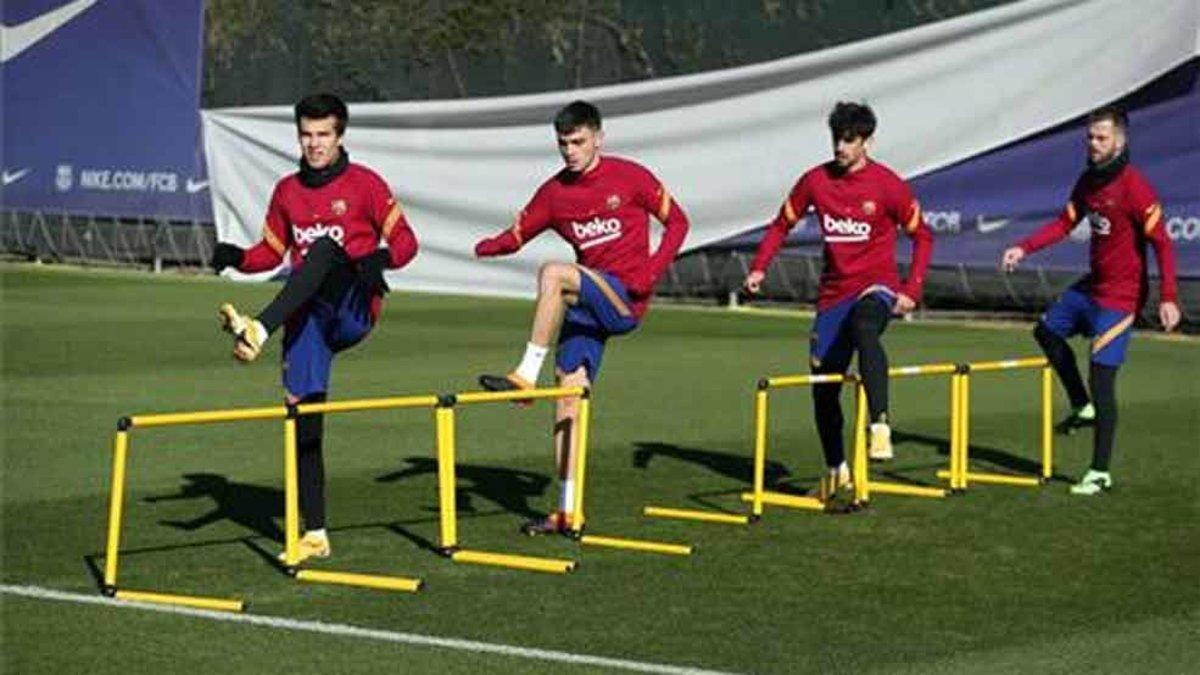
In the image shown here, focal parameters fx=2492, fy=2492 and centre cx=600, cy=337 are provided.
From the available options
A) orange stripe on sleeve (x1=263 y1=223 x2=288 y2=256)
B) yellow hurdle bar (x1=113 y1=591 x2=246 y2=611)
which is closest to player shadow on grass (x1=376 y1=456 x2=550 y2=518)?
orange stripe on sleeve (x1=263 y1=223 x2=288 y2=256)

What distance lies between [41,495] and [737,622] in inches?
179

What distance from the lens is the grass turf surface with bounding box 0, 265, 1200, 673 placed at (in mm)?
8797

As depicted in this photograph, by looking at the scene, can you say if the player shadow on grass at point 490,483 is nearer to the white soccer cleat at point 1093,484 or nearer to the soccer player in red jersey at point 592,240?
the soccer player in red jersey at point 592,240

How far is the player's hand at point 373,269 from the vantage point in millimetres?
10672

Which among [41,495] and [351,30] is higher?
[351,30]

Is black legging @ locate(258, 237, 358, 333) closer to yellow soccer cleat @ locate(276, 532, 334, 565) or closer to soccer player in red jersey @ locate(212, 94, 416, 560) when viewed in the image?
soccer player in red jersey @ locate(212, 94, 416, 560)

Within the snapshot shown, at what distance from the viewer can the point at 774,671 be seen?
834 cm

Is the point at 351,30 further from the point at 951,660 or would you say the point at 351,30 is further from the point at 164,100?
the point at 951,660

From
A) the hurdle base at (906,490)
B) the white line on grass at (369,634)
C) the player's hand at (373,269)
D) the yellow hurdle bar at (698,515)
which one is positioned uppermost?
the player's hand at (373,269)

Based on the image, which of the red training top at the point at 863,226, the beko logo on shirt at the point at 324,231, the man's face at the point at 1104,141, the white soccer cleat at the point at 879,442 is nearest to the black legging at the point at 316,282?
the beko logo on shirt at the point at 324,231

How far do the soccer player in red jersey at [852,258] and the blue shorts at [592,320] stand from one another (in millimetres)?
1296

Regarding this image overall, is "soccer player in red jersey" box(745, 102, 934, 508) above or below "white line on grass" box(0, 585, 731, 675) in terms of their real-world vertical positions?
above

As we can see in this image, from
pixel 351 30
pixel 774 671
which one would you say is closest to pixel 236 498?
pixel 774 671

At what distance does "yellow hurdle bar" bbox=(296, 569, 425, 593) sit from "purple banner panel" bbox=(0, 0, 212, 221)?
25.6 m
